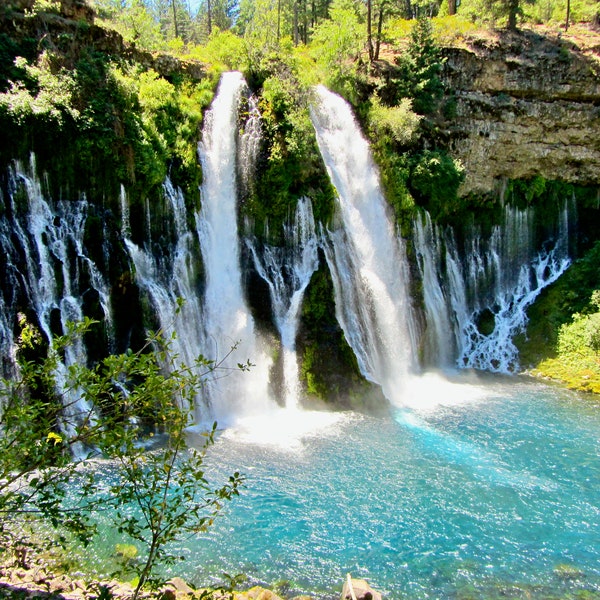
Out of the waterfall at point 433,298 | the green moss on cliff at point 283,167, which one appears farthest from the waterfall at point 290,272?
the waterfall at point 433,298

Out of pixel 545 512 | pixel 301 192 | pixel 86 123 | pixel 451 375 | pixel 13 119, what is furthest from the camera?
pixel 451 375

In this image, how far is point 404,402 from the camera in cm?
1727

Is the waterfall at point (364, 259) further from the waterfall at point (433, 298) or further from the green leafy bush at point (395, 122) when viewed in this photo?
the waterfall at point (433, 298)

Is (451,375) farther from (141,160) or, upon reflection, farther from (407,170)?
(141,160)

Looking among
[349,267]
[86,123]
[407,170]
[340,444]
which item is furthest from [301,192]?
[340,444]

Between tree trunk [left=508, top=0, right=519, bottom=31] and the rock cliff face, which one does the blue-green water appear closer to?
the rock cliff face

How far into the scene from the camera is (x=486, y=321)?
22234mm

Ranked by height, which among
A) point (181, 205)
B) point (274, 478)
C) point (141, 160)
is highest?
point (141, 160)

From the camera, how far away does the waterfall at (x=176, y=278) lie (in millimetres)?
15000

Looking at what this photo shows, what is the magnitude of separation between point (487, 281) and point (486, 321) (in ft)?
5.88

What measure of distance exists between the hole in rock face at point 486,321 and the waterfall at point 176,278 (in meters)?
11.9

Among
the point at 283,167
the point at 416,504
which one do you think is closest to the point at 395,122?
the point at 283,167

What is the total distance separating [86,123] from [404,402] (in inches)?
486

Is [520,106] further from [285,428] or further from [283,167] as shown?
[285,428]
